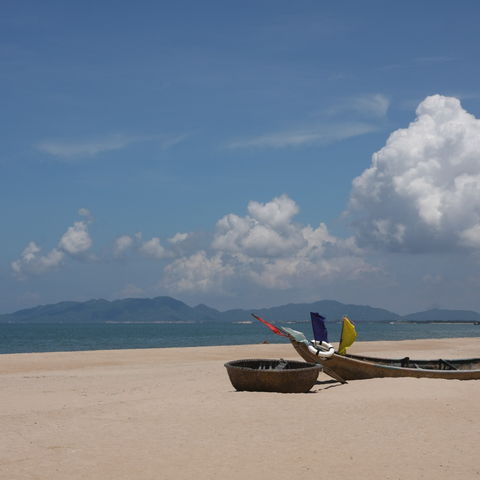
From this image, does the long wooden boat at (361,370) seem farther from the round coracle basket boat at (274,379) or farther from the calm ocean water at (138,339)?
the calm ocean water at (138,339)

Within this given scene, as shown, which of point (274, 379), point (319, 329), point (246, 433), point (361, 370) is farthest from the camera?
point (319, 329)

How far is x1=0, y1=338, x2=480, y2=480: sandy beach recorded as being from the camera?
29.2 ft

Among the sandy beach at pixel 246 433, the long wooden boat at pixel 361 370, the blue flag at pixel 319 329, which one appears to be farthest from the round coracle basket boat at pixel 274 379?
the blue flag at pixel 319 329

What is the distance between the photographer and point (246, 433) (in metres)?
10.9

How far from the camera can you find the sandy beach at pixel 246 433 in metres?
8.89

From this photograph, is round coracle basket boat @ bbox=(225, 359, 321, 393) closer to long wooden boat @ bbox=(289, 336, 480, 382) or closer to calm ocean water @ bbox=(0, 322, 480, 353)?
long wooden boat @ bbox=(289, 336, 480, 382)

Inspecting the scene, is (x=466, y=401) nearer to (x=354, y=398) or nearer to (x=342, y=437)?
(x=354, y=398)

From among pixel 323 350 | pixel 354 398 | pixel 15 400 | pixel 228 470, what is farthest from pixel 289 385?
pixel 15 400

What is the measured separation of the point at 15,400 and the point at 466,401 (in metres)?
11.3

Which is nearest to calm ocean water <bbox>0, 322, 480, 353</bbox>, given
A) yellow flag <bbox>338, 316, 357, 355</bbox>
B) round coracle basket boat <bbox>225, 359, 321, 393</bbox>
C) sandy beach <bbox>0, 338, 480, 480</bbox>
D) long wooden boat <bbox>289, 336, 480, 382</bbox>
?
yellow flag <bbox>338, 316, 357, 355</bbox>

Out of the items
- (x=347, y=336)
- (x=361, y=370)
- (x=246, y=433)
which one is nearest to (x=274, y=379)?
(x=361, y=370)

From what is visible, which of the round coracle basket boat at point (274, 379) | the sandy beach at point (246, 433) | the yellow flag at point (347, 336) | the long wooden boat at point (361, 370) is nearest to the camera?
the sandy beach at point (246, 433)

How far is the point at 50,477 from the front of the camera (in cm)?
847

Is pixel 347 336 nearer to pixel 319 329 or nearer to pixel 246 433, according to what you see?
pixel 319 329
